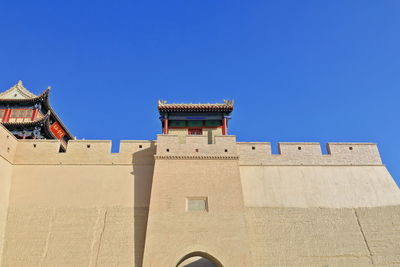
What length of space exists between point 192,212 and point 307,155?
4.95 metres

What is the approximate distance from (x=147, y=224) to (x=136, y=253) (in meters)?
0.95

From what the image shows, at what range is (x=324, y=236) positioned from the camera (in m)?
9.91

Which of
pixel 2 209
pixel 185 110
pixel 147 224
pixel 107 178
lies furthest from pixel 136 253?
pixel 185 110

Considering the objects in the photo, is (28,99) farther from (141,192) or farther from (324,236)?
(324,236)

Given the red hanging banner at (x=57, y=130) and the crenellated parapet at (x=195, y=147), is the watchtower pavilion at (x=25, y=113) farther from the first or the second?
the crenellated parapet at (x=195, y=147)

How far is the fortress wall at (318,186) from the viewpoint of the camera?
34.9 feet

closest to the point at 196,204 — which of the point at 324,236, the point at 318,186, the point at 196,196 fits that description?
the point at 196,196

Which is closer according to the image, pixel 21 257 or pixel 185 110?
pixel 21 257

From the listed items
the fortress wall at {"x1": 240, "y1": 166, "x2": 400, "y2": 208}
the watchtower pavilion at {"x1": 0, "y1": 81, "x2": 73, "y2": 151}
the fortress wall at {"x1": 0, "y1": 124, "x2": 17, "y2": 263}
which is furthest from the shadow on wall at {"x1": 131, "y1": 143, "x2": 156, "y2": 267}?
the watchtower pavilion at {"x1": 0, "y1": 81, "x2": 73, "y2": 151}

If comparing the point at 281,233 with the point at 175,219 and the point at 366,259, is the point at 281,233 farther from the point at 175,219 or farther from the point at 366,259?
the point at 175,219

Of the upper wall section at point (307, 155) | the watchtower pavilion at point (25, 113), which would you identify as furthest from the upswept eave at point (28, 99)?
the upper wall section at point (307, 155)

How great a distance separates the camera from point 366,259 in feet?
31.5

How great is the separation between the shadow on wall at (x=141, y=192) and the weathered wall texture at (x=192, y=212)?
3 cm

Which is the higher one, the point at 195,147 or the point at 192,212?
the point at 195,147
